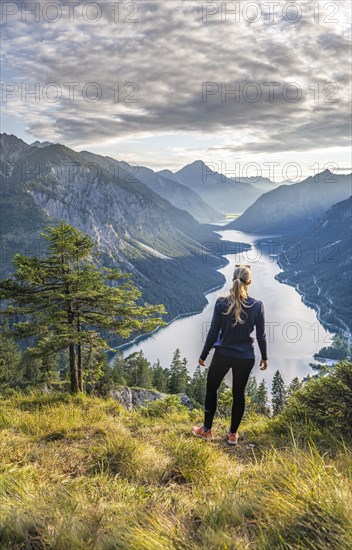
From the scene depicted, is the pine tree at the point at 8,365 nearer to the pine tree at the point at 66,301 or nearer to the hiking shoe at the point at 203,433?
the pine tree at the point at 66,301

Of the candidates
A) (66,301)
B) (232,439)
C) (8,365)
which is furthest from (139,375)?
(232,439)

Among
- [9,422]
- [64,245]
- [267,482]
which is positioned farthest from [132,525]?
[64,245]

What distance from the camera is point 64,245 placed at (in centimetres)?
1331

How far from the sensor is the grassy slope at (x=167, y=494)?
2.58m

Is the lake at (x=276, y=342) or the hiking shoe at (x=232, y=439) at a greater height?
the hiking shoe at (x=232, y=439)

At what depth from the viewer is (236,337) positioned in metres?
5.89

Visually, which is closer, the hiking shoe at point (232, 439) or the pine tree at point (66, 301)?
the hiking shoe at point (232, 439)

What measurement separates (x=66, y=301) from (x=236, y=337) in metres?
9.11

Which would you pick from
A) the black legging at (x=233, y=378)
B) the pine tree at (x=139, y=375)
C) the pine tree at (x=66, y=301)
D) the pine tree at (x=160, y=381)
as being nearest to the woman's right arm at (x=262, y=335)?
the black legging at (x=233, y=378)

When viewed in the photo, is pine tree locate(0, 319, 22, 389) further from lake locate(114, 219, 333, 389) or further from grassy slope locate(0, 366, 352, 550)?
lake locate(114, 219, 333, 389)

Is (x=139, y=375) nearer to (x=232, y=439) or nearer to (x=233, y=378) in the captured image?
(x=232, y=439)

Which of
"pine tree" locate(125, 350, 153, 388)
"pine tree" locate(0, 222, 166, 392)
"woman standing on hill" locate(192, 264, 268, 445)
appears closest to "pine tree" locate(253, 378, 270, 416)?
"pine tree" locate(0, 222, 166, 392)

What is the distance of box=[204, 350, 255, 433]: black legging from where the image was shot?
19.2 feet

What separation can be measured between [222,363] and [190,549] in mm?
3558
